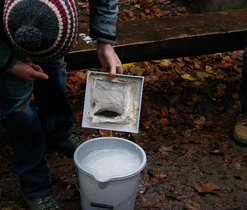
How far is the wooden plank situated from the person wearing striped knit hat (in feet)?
1.39

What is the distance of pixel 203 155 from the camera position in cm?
305

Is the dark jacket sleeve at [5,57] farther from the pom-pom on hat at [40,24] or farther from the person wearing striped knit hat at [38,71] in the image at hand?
the pom-pom on hat at [40,24]

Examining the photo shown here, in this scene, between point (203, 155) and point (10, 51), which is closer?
point (10, 51)

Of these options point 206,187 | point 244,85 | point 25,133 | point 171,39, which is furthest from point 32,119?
point 244,85

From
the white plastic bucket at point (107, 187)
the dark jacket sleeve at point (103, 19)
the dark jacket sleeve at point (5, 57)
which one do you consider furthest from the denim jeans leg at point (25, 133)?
the dark jacket sleeve at point (103, 19)

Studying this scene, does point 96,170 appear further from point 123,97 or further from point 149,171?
point 149,171

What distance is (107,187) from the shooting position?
7.15ft

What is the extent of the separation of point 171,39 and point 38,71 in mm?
1429

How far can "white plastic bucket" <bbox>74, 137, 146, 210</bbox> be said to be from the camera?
2.16m

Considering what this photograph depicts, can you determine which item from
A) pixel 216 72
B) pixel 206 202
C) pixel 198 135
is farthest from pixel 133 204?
pixel 216 72

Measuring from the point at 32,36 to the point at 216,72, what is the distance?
282 centimetres

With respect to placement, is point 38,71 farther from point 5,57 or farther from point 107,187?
point 107,187

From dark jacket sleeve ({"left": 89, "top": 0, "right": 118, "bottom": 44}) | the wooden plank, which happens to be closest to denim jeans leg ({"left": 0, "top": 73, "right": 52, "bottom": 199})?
dark jacket sleeve ({"left": 89, "top": 0, "right": 118, "bottom": 44})

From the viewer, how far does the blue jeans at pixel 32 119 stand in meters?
2.11
